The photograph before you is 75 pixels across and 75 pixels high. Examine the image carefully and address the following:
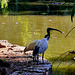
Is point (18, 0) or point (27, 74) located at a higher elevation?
point (27, 74)

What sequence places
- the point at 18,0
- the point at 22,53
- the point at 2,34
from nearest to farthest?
the point at 22,53 → the point at 2,34 → the point at 18,0

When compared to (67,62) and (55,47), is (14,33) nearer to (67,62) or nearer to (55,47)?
(55,47)

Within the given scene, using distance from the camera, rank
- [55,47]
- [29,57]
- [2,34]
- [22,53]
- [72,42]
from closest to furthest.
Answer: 1. [29,57]
2. [22,53]
3. [55,47]
4. [72,42]
5. [2,34]

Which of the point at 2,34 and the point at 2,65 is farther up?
the point at 2,65

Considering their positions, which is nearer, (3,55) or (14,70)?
(14,70)

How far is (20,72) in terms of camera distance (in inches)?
171

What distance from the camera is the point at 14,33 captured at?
9430mm

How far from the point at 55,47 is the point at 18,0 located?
81.4ft

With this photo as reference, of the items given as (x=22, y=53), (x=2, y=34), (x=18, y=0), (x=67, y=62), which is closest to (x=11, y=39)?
(x=2, y=34)

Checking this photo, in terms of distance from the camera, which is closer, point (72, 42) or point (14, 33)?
point (72, 42)

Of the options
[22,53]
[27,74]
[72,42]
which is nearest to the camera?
[27,74]

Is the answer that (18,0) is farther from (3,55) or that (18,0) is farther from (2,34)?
(3,55)

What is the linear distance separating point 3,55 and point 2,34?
3695mm

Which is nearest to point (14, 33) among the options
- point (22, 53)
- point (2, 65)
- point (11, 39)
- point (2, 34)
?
point (2, 34)
